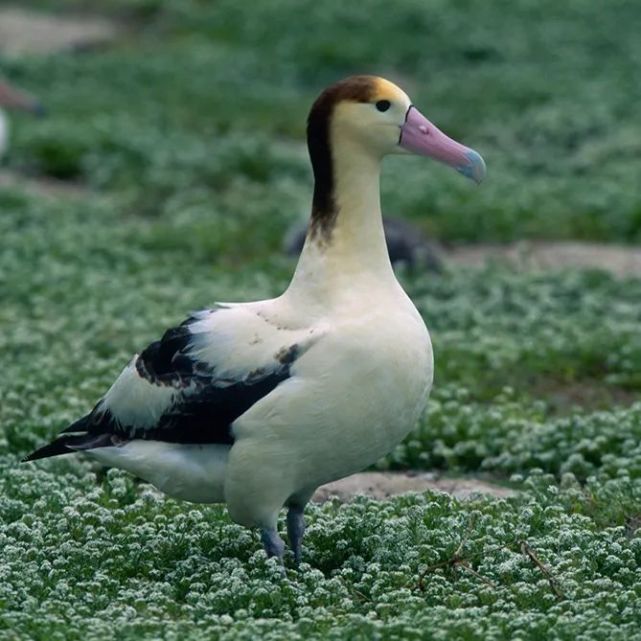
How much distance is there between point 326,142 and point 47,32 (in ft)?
60.9

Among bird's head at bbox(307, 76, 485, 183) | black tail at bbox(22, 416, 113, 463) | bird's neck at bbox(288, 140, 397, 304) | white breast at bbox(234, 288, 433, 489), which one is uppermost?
bird's head at bbox(307, 76, 485, 183)

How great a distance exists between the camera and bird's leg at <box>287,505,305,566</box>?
7027 mm

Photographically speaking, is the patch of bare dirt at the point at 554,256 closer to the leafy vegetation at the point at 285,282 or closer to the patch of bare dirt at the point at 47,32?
the leafy vegetation at the point at 285,282

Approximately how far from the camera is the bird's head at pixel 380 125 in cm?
685

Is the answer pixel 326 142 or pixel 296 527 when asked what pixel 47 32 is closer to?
pixel 326 142

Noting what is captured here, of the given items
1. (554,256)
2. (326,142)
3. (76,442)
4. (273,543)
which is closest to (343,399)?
(273,543)

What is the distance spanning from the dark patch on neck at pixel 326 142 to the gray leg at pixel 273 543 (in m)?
1.16

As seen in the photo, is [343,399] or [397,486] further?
[397,486]

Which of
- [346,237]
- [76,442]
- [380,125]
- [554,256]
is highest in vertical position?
[380,125]

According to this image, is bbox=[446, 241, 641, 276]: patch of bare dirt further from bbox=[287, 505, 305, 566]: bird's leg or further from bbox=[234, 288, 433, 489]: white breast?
bbox=[234, 288, 433, 489]: white breast

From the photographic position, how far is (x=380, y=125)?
687 centimetres

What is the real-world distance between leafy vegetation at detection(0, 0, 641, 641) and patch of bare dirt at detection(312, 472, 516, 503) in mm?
166

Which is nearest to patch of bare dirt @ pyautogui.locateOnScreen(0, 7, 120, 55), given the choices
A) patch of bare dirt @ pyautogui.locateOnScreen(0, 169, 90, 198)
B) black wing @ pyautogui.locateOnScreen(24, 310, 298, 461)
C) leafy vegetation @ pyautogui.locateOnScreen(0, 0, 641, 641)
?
leafy vegetation @ pyautogui.locateOnScreen(0, 0, 641, 641)

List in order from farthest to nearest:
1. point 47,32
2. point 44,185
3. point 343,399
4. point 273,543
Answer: point 47,32 < point 44,185 < point 273,543 < point 343,399
